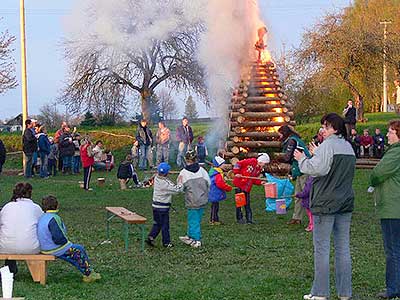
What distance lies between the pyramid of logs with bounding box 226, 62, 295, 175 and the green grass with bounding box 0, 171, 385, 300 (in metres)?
8.23

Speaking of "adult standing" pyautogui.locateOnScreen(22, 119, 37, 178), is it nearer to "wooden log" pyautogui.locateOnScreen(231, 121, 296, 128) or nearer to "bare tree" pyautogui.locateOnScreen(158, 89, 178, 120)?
"wooden log" pyautogui.locateOnScreen(231, 121, 296, 128)

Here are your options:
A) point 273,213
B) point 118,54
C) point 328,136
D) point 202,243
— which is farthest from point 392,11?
point 328,136

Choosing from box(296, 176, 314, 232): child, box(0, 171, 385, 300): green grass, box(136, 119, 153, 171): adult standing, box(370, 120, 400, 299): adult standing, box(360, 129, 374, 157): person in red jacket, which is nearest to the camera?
box(370, 120, 400, 299): adult standing

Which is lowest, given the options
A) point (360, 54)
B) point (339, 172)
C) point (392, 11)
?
point (339, 172)

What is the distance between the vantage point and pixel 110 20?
Result: 4181 cm

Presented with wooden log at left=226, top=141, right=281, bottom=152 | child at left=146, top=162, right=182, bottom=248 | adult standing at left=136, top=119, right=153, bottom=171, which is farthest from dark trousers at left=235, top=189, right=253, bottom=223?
adult standing at left=136, top=119, right=153, bottom=171

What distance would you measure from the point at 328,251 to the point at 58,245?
3387 mm

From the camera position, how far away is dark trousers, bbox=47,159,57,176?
26609mm

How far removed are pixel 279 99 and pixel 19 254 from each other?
55.2 ft

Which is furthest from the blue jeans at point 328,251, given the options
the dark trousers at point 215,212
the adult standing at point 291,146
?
the dark trousers at point 215,212

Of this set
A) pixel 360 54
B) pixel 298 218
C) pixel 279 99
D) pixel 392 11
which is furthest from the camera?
pixel 392 11

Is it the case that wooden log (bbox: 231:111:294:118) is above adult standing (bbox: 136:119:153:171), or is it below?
above

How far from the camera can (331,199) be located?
25.7 ft

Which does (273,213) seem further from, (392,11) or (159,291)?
(392,11)
